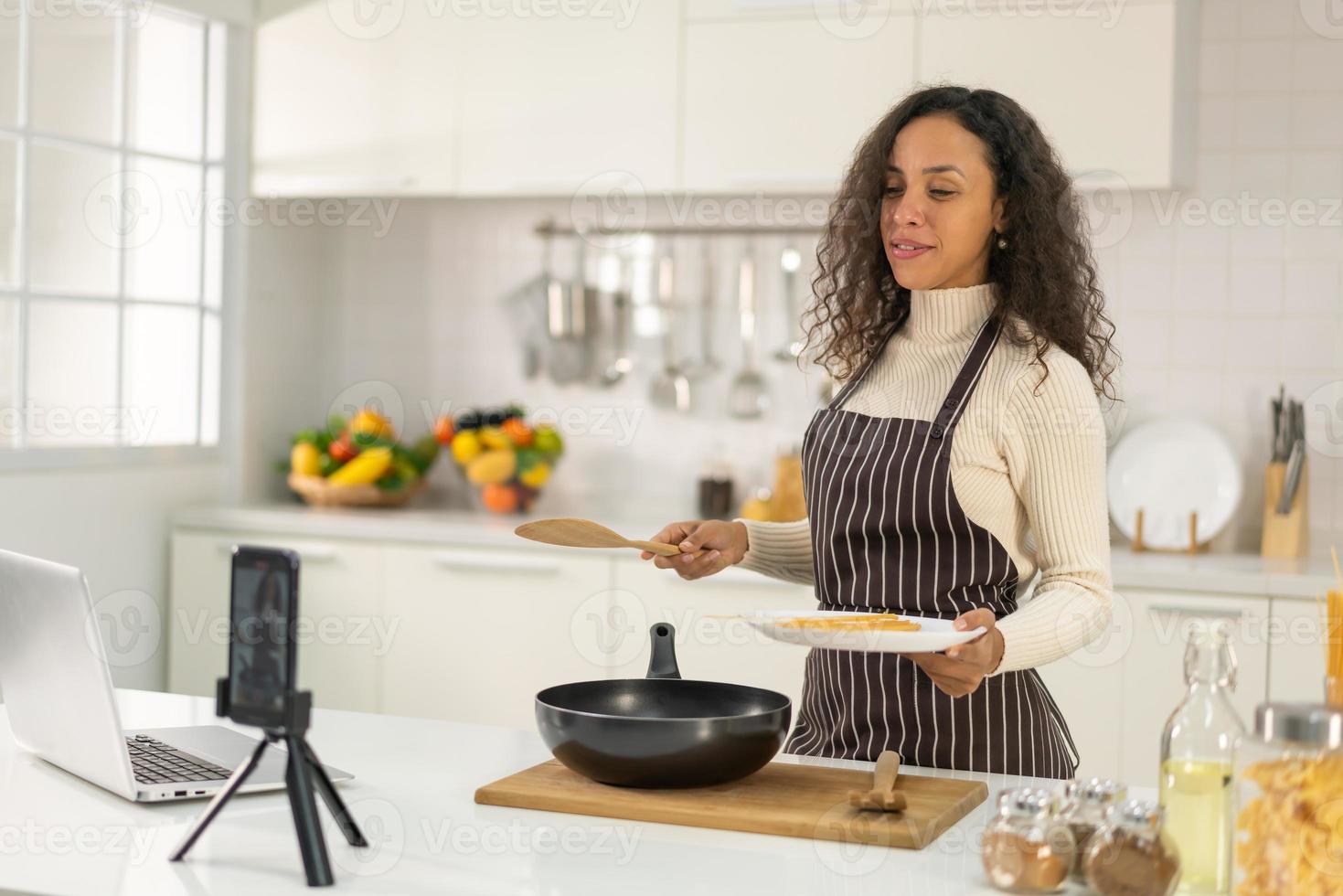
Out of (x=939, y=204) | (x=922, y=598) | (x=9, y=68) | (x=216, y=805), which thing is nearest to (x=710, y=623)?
(x=922, y=598)

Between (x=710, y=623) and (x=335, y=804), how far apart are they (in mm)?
1921

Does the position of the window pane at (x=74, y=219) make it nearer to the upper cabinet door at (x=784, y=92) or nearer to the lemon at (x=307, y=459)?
the lemon at (x=307, y=459)

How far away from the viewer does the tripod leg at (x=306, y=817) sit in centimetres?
108

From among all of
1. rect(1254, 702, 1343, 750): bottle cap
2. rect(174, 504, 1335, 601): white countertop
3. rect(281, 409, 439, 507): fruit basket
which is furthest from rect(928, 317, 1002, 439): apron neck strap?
rect(281, 409, 439, 507): fruit basket

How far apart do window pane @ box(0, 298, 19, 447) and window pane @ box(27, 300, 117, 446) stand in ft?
0.12

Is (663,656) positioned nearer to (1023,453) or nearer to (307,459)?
(1023,453)

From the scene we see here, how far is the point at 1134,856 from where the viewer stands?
1.01 m

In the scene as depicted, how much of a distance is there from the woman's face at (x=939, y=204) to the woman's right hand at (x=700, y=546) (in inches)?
14.9

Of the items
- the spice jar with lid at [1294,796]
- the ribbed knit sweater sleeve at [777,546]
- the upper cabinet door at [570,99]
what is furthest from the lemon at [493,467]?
the spice jar with lid at [1294,796]

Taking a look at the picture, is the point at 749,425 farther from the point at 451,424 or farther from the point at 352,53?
the point at 352,53

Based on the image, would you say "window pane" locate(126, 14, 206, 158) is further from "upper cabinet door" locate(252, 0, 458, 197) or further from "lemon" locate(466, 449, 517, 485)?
"lemon" locate(466, 449, 517, 485)

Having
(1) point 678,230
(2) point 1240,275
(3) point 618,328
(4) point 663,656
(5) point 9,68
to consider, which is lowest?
(4) point 663,656

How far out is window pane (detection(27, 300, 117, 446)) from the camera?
10.2 feet

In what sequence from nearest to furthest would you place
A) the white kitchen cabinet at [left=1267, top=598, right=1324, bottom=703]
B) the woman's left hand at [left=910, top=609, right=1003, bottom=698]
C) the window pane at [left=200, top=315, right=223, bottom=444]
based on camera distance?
the woman's left hand at [left=910, top=609, right=1003, bottom=698]
the white kitchen cabinet at [left=1267, top=598, right=1324, bottom=703]
the window pane at [left=200, top=315, right=223, bottom=444]
